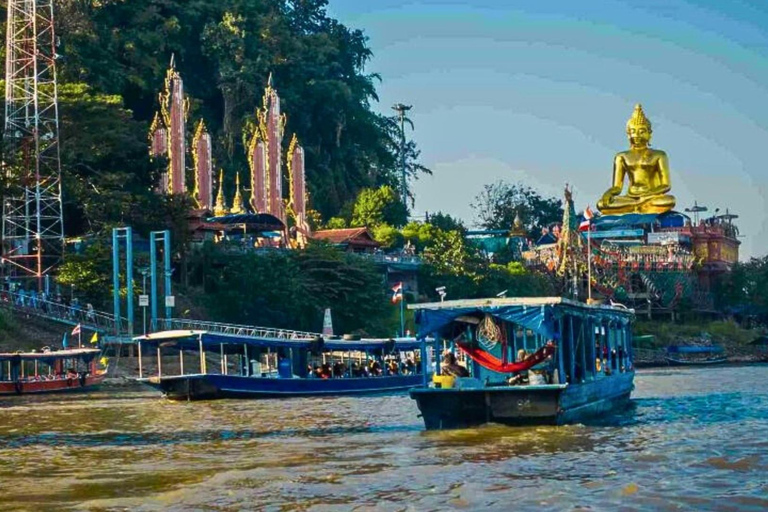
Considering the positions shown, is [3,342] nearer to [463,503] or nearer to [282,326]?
[282,326]

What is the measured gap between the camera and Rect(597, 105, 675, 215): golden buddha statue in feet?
252

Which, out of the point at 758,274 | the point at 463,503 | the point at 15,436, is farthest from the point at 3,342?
the point at 758,274

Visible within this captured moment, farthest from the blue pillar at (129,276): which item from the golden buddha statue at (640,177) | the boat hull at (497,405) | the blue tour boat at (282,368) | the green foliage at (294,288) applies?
the golden buddha statue at (640,177)

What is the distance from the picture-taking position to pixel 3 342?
44.7 meters

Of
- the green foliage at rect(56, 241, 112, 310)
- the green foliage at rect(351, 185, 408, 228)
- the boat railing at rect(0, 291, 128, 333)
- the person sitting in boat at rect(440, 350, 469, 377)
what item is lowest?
the person sitting in boat at rect(440, 350, 469, 377)

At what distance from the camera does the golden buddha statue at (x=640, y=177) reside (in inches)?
3022

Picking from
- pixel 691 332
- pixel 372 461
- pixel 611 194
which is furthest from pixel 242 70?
pixel 372 461

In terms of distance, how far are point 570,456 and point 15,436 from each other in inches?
479

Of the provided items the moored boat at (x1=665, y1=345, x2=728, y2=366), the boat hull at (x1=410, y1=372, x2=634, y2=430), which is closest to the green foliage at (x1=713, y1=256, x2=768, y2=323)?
the moored boat at (x1=665, y1=345, x2=728, y2=366)

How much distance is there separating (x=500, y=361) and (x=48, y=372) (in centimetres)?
2267

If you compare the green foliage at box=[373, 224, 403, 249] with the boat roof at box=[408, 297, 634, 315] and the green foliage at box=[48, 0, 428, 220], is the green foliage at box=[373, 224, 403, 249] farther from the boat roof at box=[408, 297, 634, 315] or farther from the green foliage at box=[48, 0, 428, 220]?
the boat roof at box=[408, 297, 634, 315]

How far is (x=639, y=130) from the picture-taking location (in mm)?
77125

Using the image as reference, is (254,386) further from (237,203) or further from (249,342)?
(237,203)

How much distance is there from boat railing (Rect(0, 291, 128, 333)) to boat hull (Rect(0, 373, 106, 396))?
521 cm
